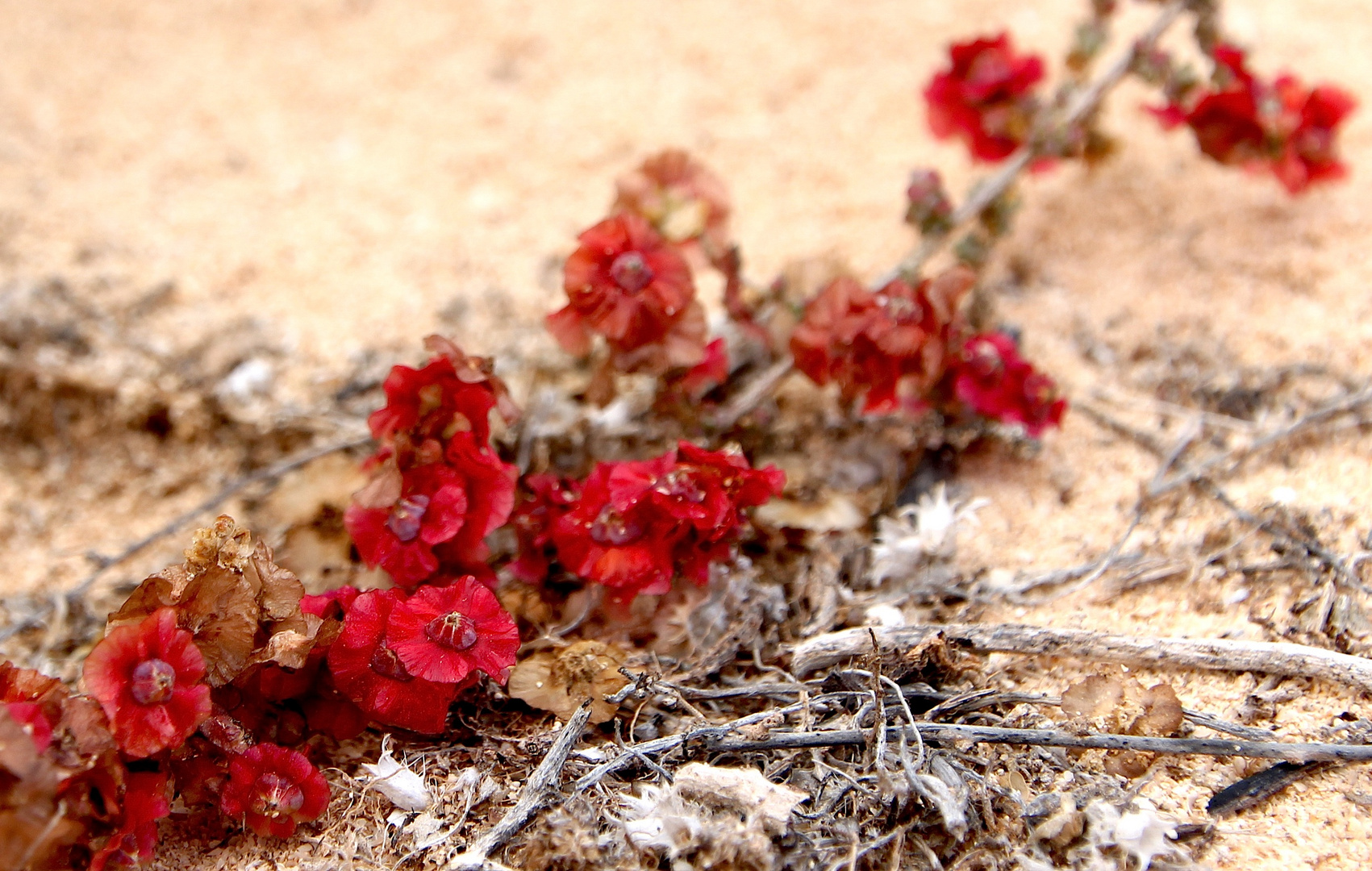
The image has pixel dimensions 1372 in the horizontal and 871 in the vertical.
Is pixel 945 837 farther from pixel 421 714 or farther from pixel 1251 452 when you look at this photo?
pixel 1251 452

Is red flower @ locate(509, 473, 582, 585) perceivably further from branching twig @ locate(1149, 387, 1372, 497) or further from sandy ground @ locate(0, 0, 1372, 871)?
branching twig @ locate(1149, 387, 1372, 497)

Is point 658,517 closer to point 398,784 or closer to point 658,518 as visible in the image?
point 658,518

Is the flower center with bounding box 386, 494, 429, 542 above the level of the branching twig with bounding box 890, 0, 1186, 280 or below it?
below

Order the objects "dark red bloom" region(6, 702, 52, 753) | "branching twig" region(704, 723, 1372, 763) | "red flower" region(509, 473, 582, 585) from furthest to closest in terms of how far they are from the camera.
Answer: "red flower" region(509, 473, 582, 585), "branching twig" region(704, 723, 1372, 763), "dark red bloom" region(6, 702, 52, 753)

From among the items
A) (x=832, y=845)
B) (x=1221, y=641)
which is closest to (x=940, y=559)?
(x=1221, y=641)

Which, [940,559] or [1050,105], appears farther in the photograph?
[1050,105]

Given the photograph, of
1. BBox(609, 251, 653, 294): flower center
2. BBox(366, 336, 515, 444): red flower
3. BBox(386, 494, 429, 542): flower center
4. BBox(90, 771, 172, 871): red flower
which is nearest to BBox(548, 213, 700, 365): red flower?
BBox(609, 251, 653, 294): flower center

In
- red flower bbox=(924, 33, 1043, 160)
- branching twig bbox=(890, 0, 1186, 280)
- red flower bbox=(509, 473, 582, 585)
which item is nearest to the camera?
red flower bbox=(509, 473, 582, 585)
